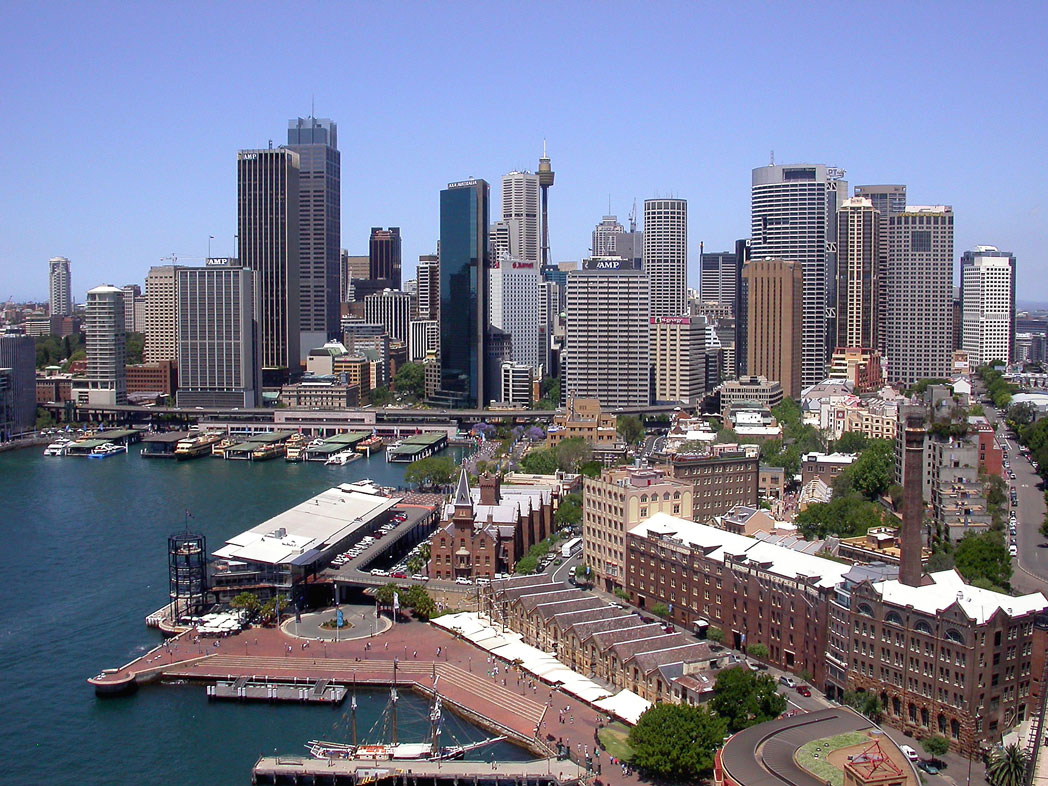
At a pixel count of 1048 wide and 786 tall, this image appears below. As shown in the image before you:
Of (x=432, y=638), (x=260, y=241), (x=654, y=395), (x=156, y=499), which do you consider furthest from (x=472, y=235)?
(x=432, y=638)

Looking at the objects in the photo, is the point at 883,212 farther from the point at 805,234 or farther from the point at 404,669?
the point at 404,669

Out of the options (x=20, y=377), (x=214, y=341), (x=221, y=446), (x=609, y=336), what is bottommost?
(x=221, y=446)

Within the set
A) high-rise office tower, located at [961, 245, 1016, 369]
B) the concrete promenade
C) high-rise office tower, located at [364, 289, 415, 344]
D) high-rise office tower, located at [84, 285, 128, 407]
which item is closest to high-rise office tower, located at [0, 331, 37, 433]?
high-rise office tower, located at [84, 285, 128, 407]

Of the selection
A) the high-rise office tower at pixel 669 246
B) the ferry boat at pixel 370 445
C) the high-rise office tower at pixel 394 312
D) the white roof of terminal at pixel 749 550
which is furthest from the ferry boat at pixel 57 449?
the high-rise office tower at pixel 669 246

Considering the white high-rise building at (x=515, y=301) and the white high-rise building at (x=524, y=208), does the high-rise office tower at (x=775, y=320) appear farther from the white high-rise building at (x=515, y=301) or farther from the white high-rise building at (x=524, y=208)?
the white high-rise building at (x=524, y=208)

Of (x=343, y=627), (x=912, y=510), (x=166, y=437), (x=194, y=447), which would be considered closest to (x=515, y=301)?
(x=166, y=437)

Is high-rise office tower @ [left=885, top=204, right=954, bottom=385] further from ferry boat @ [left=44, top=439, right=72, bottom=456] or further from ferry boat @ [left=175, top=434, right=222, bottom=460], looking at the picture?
ferry boat @ [left=44, top=439, right=72, bottom=456]
